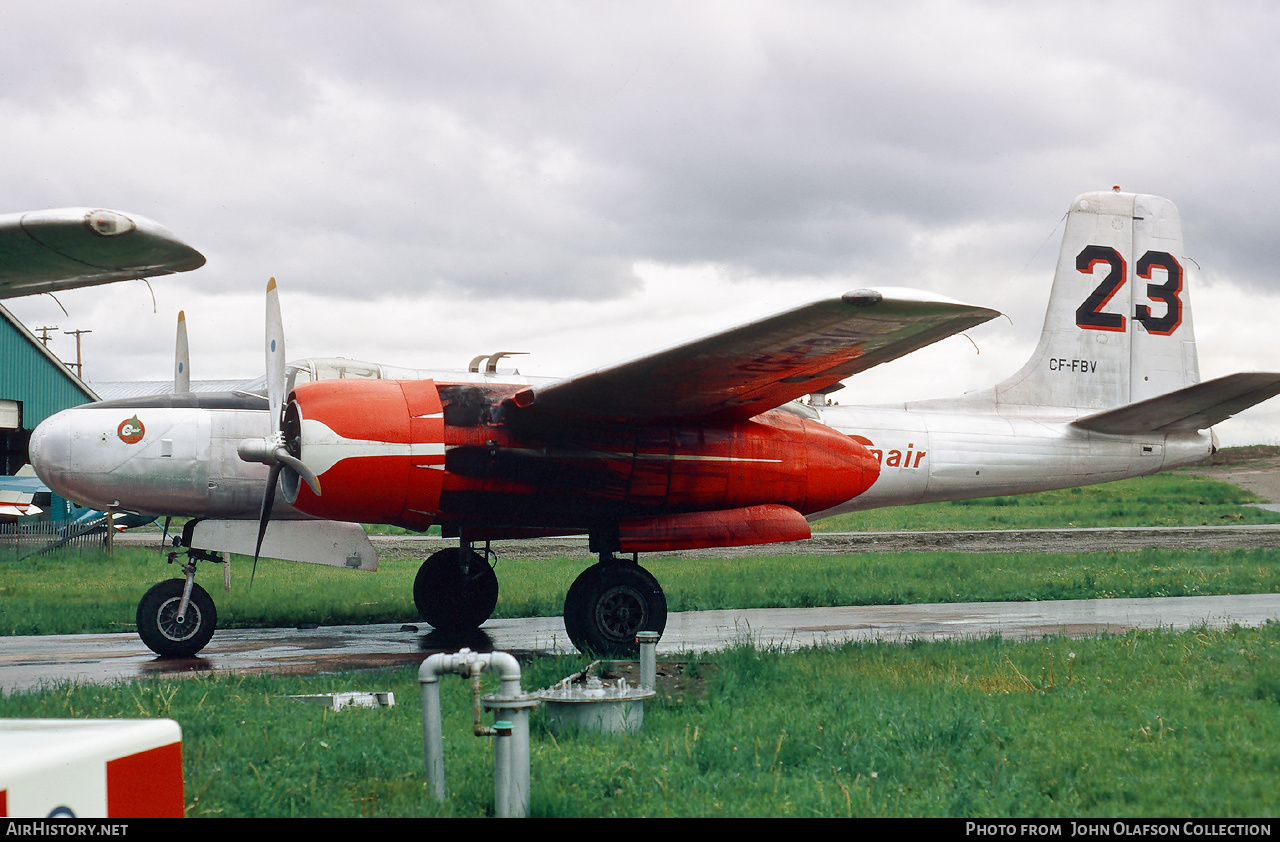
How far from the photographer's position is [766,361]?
927 centimetres

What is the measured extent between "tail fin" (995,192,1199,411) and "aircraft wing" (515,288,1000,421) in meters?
5.61

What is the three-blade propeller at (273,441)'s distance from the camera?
31.2 feet

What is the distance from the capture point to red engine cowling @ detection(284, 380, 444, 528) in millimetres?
9320

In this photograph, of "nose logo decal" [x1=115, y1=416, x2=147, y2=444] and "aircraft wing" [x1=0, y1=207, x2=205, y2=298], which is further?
"nose logo decal" [x1=115, y1=416, x2=147, y2=444]

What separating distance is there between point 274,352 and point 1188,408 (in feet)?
37.1

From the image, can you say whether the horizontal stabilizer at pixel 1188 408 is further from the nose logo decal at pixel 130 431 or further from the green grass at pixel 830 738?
the nose logo decal at pixel 130 431

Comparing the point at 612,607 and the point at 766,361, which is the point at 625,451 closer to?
the point at 612,607

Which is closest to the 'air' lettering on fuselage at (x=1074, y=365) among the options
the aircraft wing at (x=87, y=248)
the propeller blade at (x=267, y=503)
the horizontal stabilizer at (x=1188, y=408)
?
the horizontal stabilizer at (x=1188, y=408)

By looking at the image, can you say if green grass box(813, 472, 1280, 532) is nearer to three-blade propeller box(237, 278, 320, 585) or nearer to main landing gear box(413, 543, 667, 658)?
main landing gear box(413, 543, 667, 658)

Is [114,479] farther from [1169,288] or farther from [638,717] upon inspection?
[1169,288]

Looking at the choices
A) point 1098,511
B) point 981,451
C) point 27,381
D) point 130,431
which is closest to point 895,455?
point 981,451

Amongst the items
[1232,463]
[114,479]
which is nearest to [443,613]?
[114,479]

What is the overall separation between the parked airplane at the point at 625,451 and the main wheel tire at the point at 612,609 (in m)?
0.02

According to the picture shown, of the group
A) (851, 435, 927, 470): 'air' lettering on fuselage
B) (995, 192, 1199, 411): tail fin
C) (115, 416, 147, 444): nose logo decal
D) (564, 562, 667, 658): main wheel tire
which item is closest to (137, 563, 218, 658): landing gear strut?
(115, 416, 147, 444): nose logo decal
